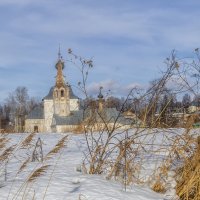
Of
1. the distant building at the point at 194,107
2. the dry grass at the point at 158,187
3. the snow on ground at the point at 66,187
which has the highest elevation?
the distant building at the point at 194,107

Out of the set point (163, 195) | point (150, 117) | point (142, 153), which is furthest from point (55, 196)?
point (150, 117)

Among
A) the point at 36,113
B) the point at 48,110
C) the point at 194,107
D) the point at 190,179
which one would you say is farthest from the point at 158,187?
the point at 36,113

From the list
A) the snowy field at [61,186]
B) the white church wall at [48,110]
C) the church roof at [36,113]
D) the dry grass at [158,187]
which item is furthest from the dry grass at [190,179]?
the church roof at [36,113]

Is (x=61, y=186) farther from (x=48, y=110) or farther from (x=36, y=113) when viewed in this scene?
(x=36, y=113)

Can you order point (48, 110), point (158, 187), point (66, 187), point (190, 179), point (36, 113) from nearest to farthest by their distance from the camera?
point (66, 187), point (190, 179), point (158, 187), point (48, 110), point (36, 113)

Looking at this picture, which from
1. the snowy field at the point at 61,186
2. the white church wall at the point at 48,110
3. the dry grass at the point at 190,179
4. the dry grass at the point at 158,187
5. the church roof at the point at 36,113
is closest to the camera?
the snowy field at the point at 61,186

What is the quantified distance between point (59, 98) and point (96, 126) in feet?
216

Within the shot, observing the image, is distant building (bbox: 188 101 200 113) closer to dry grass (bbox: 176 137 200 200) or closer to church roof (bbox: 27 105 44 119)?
dry grass (bbox: 176 137 200 200)

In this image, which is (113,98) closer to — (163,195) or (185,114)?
(185,114)

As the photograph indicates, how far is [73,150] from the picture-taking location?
7.19 metres

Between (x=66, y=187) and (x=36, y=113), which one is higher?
(x=36, y=113)

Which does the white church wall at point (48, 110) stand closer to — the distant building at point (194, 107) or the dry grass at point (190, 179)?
the distant building at point (194, 107)

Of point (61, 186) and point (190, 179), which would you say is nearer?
point (61, 186)

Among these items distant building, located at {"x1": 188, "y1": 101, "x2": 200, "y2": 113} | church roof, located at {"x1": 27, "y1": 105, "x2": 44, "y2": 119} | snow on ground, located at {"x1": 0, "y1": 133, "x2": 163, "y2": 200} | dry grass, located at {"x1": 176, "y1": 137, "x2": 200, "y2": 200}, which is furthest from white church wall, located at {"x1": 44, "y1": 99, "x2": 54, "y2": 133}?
snow on ground, located at {"x1": 0, "y1": 133, "x2": 163, "y2": 200}
